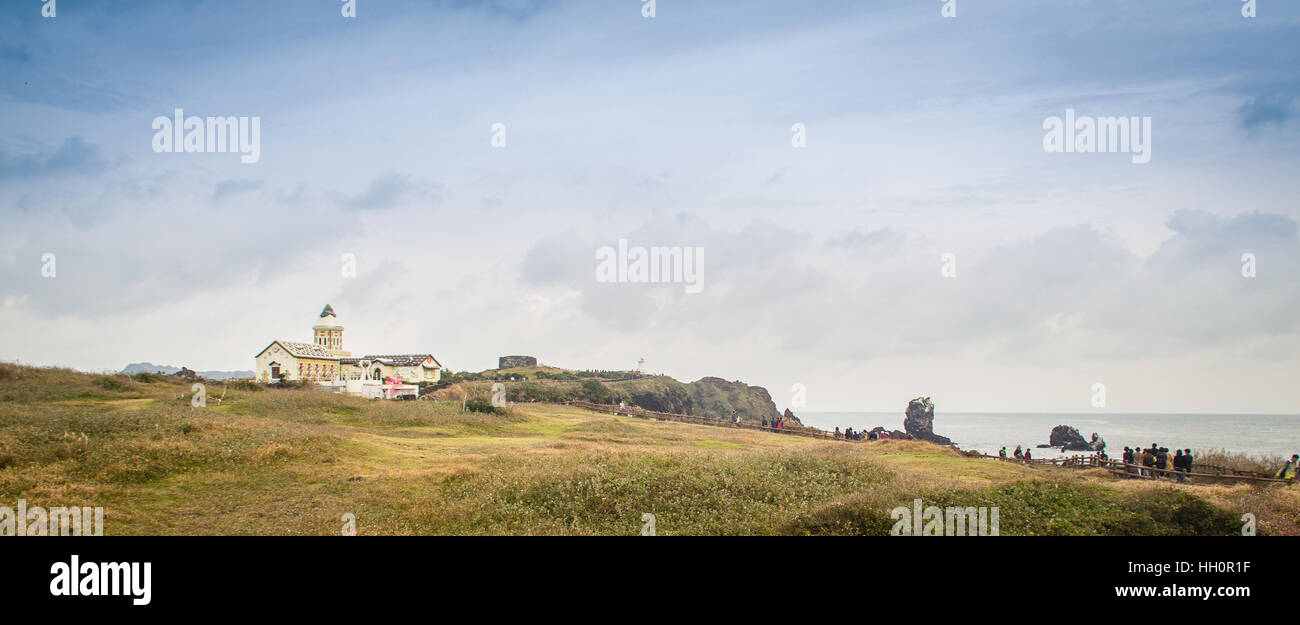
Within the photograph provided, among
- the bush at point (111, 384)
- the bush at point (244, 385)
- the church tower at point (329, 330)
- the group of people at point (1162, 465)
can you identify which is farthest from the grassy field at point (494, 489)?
the church tower at point (329, 330)

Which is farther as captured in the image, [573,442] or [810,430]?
[810,430]

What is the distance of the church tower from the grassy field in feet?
157

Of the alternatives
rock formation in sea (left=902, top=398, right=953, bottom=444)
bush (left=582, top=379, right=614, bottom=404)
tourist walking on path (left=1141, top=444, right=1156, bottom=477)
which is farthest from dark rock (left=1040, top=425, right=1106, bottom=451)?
tourist walking on path (left=1141, top=444, right=1156, bottom=477)

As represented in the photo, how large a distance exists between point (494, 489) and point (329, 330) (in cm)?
6806

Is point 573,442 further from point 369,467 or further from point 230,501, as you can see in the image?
point 230,501

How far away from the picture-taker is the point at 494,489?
23719mm

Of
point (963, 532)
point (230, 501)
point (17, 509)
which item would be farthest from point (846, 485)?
point (17, 509)

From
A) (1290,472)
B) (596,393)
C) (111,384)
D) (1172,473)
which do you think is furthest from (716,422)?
(111,384)

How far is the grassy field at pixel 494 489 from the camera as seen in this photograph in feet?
64.2

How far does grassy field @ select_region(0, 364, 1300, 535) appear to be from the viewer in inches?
771
